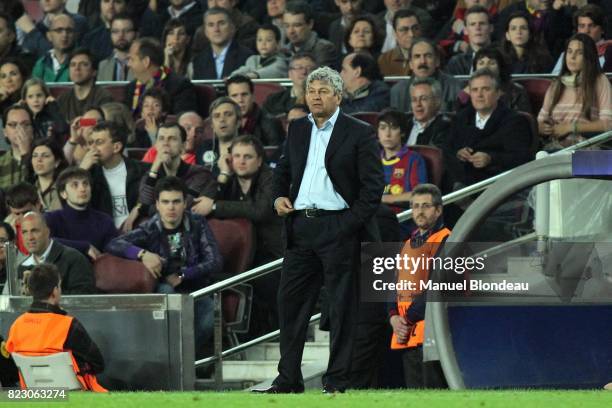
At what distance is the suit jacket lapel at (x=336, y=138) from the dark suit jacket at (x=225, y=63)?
671 cm

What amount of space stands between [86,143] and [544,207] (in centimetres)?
499

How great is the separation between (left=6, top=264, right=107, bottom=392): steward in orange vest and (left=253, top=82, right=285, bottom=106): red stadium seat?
16.2 feet

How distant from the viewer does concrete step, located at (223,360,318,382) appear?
10.7 meters

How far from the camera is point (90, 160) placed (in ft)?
40.5

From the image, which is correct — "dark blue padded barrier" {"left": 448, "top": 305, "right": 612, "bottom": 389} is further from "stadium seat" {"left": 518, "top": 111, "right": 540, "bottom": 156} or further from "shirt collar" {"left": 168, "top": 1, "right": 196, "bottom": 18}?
"shirt collar" {"left": 168, "top": 1, "right": 196, "bottom": 18}

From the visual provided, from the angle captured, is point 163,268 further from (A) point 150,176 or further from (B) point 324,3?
(B) point 324,3

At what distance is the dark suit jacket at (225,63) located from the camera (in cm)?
1476

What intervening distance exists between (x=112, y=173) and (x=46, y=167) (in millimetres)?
715

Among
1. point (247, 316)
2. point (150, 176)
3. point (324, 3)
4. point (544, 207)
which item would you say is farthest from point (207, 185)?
point (324, 3)

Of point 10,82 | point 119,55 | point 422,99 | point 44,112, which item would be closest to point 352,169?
point 422,99

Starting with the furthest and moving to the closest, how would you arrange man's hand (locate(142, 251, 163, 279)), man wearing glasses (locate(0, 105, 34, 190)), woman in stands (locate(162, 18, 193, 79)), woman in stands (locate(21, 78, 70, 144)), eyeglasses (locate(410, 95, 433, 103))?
woman in stands (locate(162, 18, 193, 79)) < woman in stands (locate(21, 78, 70, 144)) < man wearing glasses (locate(0, 105, 34, 190)) < eyeglasses (locate(410, 95, 433, 103)) < man's hand (locate(142, 251, 163, 279))

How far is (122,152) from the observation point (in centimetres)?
1247

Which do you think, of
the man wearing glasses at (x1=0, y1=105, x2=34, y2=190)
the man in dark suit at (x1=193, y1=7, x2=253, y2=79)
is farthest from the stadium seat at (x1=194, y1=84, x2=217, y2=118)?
the man wearing glasses at (x1=0, y1=105, x2=34, y2=190)

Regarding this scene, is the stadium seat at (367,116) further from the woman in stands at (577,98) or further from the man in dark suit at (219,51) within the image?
the man in dark suit at (219,51)
